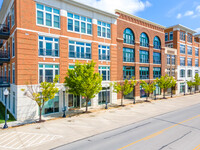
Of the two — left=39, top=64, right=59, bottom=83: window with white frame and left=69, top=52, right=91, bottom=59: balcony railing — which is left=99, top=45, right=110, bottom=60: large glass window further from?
left=39, top=64, right=59, bottom=83: window with white frame

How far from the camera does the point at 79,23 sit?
71.6 feet

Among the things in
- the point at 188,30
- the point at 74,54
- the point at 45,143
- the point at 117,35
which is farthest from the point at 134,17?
the point at 45,143

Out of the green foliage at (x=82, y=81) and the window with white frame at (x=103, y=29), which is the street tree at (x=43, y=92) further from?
the window with white frame at (x=103, y=29)

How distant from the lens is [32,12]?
57.5 ft

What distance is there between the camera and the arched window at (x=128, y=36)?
2962 cm

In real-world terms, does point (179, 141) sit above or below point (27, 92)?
below

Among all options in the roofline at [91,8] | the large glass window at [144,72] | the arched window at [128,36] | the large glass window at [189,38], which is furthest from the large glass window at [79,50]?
the large glass window at [189,38]

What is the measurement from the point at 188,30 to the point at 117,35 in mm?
29379

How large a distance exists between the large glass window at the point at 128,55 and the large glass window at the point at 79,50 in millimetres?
9337

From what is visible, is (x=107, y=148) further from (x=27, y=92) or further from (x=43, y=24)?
(x=43, y=24)

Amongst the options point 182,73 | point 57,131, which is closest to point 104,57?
point 57,131

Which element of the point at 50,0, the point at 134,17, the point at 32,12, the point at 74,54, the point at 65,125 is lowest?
the point at 65,125

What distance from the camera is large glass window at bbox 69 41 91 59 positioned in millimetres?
21047

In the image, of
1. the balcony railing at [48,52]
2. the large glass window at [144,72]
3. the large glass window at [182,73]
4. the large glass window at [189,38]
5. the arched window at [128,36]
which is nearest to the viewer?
the balcony railing at [48,52]
